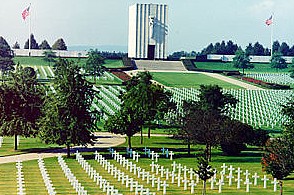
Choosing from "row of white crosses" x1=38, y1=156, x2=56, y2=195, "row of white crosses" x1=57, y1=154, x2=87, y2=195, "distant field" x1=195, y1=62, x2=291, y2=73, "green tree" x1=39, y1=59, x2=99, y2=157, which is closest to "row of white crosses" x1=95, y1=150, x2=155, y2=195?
"row of white crosses" x1=57, y1=154, x2=87, y2=195

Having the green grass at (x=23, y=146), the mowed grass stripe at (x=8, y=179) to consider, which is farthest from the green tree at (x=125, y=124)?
the mowed grass stripe at (x=8, y=179)

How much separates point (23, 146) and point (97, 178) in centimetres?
1748

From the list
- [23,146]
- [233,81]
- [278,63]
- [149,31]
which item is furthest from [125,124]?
[278,63]

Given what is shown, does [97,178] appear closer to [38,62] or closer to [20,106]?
[20,106]

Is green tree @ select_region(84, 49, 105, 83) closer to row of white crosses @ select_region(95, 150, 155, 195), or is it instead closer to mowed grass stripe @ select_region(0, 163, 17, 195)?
row of white crosses @ select_region(95, 150, 155, 195)

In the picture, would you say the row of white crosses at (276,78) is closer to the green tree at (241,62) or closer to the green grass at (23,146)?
the green tree at (241,62)

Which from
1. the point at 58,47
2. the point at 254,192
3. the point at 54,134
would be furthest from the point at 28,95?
the point at 58,47

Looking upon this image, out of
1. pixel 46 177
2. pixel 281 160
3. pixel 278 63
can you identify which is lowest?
pixel 46 177

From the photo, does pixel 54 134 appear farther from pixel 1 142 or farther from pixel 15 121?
pixel 1 142

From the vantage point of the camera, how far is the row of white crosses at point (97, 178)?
3134 cm

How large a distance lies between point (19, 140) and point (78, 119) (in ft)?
33.2

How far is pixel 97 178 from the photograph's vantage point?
35688 millimetres

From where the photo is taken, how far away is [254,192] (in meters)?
34.1

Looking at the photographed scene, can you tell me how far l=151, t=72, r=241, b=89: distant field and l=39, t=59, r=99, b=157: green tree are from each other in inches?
2109
